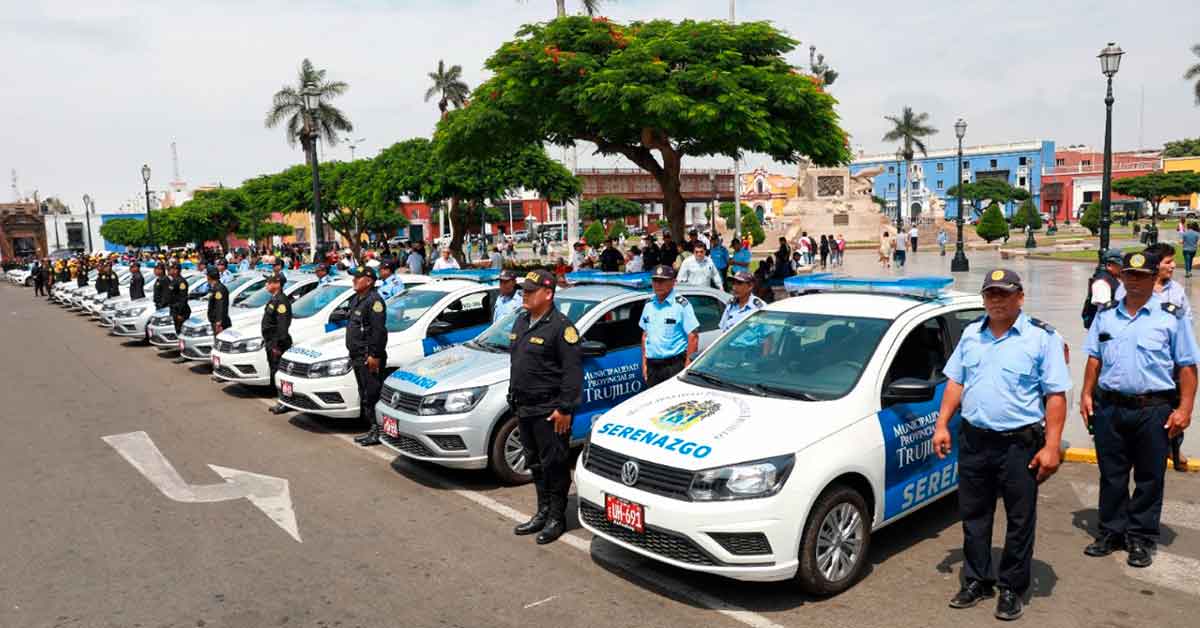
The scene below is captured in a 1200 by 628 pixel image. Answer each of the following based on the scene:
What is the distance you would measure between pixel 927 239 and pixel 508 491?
58734mm

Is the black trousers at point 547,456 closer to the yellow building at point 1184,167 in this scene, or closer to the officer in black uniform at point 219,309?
the officer in black uniform at point 219,309

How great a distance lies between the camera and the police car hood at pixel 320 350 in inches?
362

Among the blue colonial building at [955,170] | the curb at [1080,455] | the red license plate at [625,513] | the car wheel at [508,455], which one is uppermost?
the blue colonial building at [955,170]

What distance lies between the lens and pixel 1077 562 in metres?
5.34

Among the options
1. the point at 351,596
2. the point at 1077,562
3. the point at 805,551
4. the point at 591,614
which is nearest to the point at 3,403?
the point at 351,596

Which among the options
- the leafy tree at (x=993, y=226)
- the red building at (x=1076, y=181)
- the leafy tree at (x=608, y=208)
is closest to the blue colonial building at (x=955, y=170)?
the red building at (x=1076, y=181)

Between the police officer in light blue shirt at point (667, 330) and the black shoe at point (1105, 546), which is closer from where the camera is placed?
the black shoe at point (1105, 546)

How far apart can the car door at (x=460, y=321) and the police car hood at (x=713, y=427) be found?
4685 millimetres

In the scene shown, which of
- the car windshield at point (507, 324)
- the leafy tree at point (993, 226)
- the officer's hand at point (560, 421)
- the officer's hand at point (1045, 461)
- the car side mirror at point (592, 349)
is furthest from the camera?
the leafy tree at point (993, 226)

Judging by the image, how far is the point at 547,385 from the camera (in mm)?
5773

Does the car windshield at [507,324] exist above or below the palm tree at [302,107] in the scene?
below

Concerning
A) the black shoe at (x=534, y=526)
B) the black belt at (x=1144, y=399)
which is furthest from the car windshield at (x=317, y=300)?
the black belt at (x=1144, y=399)

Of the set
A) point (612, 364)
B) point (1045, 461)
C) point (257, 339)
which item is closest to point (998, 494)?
point (1045, 461)

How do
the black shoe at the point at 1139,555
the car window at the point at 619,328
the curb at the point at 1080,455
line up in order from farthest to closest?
the car window at the point at 619,328 → the curb at the point at 1080,455 → the black shoe at the point at 1139,555
